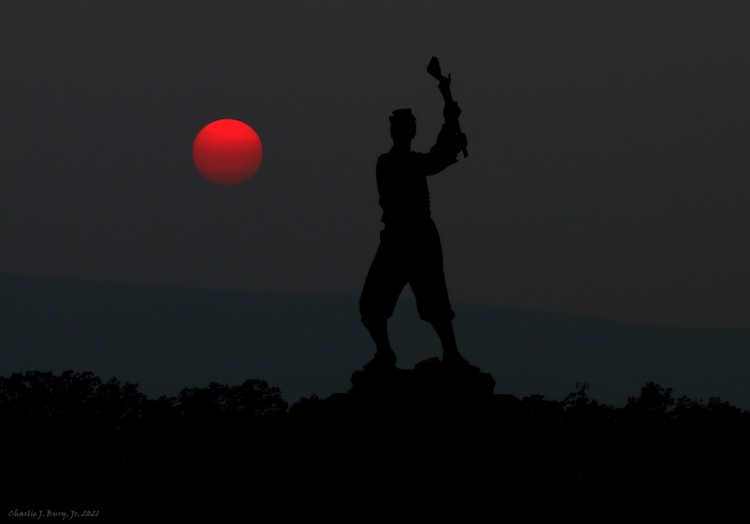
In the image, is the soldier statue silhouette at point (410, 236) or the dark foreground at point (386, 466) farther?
the soldier statue silhouette at point (410, 236)

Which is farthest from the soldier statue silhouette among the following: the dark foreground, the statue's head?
the dark foreground

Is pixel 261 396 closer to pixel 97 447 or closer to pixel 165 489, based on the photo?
pixel 97 447

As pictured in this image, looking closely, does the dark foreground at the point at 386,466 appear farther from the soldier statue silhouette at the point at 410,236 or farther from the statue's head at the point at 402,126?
the statue's head at the point at 402,126

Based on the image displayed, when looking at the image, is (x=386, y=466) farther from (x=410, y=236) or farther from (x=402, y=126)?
(x=402, y=126)

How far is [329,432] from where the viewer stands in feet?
63.5

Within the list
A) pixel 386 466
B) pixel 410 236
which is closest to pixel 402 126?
pixel 410 236

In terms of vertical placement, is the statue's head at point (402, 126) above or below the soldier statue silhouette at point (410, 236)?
above

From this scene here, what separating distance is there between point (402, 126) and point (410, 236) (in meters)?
1.51

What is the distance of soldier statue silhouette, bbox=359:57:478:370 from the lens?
19.6 m

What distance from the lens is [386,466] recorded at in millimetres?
18656

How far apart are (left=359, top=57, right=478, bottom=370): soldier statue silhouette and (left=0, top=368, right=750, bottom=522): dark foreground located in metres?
0.71

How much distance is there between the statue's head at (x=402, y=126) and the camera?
19.8 meters

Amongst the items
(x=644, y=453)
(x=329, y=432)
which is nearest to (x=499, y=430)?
(x=329, y=432)

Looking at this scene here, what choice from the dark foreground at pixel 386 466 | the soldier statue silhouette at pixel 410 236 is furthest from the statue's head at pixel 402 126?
the dark foreground at pixel 386 466
